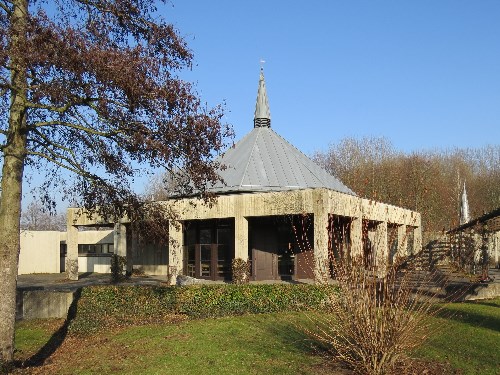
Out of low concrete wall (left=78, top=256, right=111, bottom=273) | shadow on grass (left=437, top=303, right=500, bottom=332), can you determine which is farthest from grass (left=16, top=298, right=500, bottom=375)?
low concrete wall (left=78, top=256, right=111, bottom=273)

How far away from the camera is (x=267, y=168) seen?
27172 millimetres

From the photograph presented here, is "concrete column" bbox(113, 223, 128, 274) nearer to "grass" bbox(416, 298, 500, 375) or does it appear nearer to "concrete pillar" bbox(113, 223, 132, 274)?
"concrete pillar" bbox(113, 223, 132, 274)

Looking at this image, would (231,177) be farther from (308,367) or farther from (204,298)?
(308,367)

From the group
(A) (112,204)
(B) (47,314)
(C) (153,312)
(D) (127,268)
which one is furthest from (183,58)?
(D) (127,268)

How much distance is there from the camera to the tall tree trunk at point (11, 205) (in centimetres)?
941

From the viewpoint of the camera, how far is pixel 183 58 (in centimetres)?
1041

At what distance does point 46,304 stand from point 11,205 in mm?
6304

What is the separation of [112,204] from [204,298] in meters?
4.14

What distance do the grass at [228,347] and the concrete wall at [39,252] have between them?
94.9ft

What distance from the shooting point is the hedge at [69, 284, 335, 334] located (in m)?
13.8

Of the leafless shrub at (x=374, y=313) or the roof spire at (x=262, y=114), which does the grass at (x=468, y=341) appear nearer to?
the leafless shrub at (x=374, y=313)

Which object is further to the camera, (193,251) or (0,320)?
(193,251)

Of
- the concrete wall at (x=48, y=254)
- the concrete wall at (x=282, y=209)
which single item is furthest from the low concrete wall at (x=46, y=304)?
the concrete wall at (x=48, y=254)

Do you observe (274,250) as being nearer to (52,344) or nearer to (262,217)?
(262,217)
